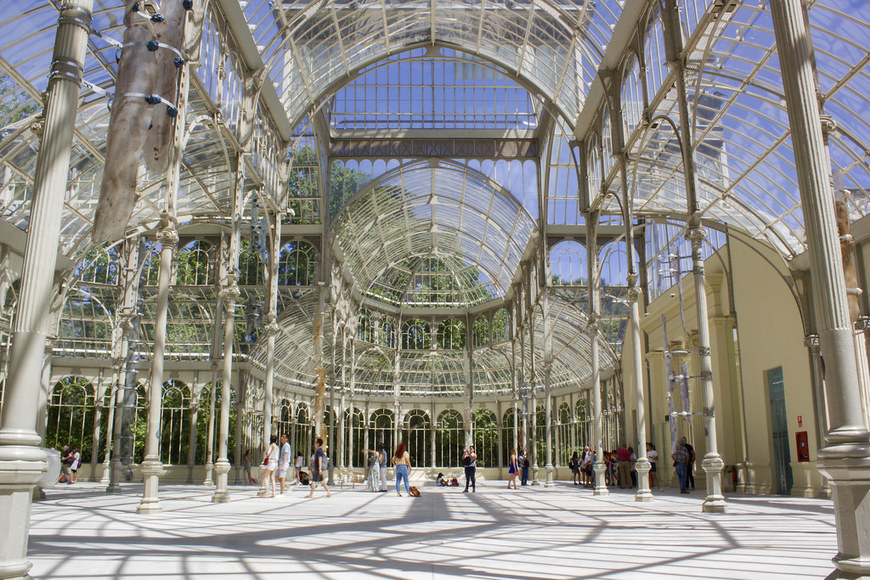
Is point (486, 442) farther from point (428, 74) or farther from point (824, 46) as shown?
point (824, 46)

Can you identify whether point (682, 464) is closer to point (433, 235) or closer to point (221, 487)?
point (221, 487)

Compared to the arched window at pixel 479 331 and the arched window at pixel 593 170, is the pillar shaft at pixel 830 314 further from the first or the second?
the arched window at pixel 479 331

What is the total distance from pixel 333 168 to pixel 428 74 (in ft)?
25.2

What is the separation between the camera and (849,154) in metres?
18.5

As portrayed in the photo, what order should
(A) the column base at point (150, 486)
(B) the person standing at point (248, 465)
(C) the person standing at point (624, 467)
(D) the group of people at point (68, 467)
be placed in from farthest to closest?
(B) the person standing at point (248, 465) < (D) the group of people at point (68, 467) < (C) the person standing at point (624, 467) < (A) the column base at point (150, 486)

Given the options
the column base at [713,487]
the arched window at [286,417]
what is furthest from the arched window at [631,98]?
the arched window at [286,417]

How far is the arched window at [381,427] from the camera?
2069 inches

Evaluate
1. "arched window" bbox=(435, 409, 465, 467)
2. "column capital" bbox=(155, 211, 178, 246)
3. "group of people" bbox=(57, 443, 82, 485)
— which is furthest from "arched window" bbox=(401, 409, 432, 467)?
"column capital" bbox=(155, 211, 178, 246)

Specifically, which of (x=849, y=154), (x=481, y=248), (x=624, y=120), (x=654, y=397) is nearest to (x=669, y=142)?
(x=624, y=120)

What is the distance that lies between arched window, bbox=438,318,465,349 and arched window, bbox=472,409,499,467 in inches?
226

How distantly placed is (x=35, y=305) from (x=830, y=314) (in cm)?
699

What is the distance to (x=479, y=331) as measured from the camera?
5284cm

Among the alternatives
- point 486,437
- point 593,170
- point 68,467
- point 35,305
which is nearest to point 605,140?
point 593,170

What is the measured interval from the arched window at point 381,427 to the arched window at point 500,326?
1007cm
